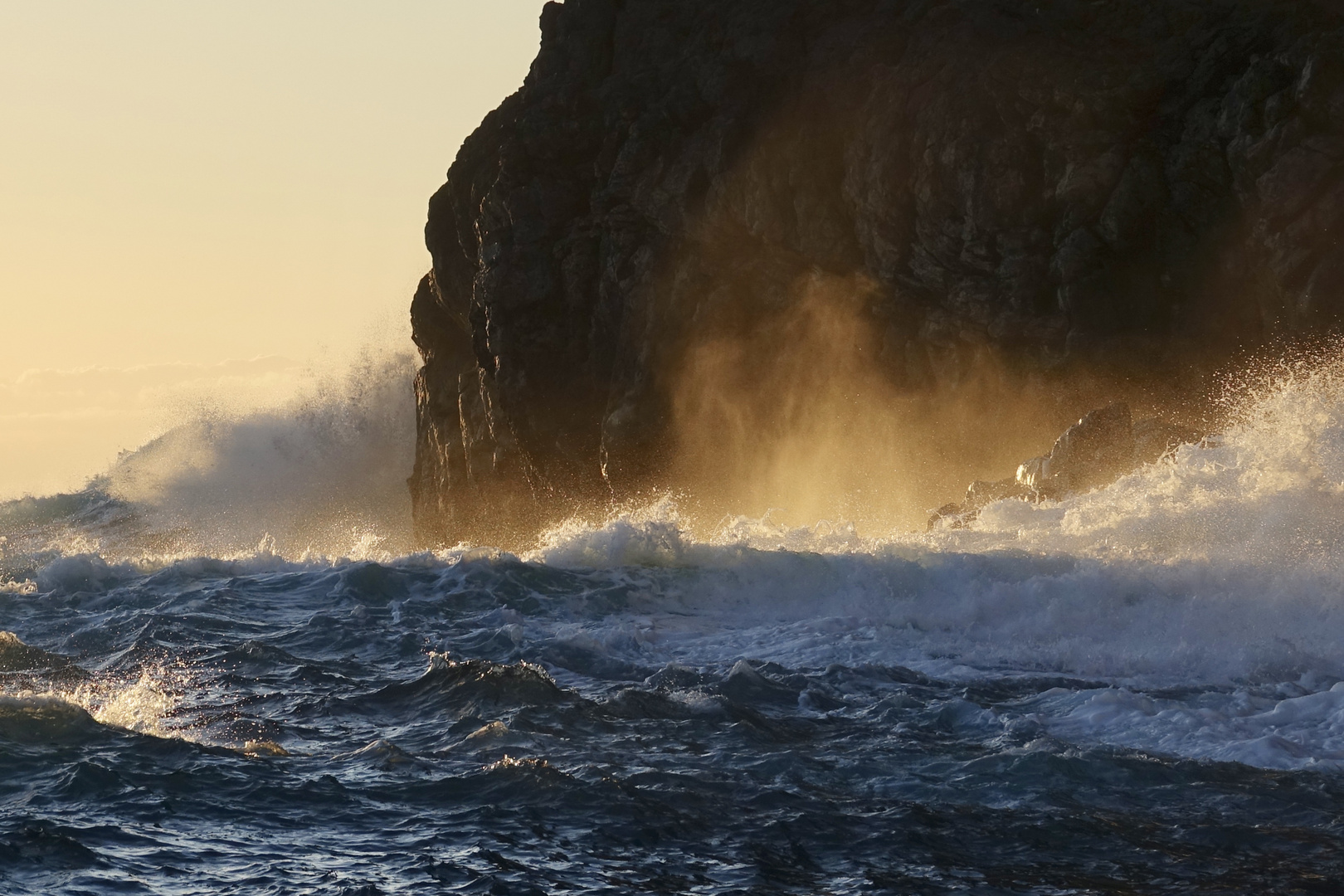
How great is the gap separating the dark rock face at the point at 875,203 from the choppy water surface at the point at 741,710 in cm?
465

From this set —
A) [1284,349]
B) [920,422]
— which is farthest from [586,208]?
[1284,349]

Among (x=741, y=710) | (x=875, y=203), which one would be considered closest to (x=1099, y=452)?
(x=875, y=203)

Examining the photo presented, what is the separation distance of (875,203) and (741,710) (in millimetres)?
18481

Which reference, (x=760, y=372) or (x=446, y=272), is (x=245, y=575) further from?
(x=446, y=272)

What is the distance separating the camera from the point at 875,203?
29.3 m

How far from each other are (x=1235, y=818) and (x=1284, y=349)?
1737 centimetres

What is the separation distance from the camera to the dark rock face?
25562 mm

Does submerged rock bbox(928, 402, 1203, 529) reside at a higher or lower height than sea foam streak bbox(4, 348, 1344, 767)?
higher

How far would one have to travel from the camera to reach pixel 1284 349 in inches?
970

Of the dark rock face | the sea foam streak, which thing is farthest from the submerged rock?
the dark rock face

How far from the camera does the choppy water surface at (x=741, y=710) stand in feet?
28.9

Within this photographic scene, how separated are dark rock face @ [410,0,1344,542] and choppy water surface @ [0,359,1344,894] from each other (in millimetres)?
4653

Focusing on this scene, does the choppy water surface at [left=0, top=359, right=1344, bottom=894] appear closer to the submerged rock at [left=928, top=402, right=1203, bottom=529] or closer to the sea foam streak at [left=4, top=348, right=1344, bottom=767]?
the sea foam streak at [left=4, top=348, right=1344, bottom=767]

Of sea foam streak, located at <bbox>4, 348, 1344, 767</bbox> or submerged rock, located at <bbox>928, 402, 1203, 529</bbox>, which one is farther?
submerged rock, located at <bbox>928, 402, 1203, 529</bbox>
